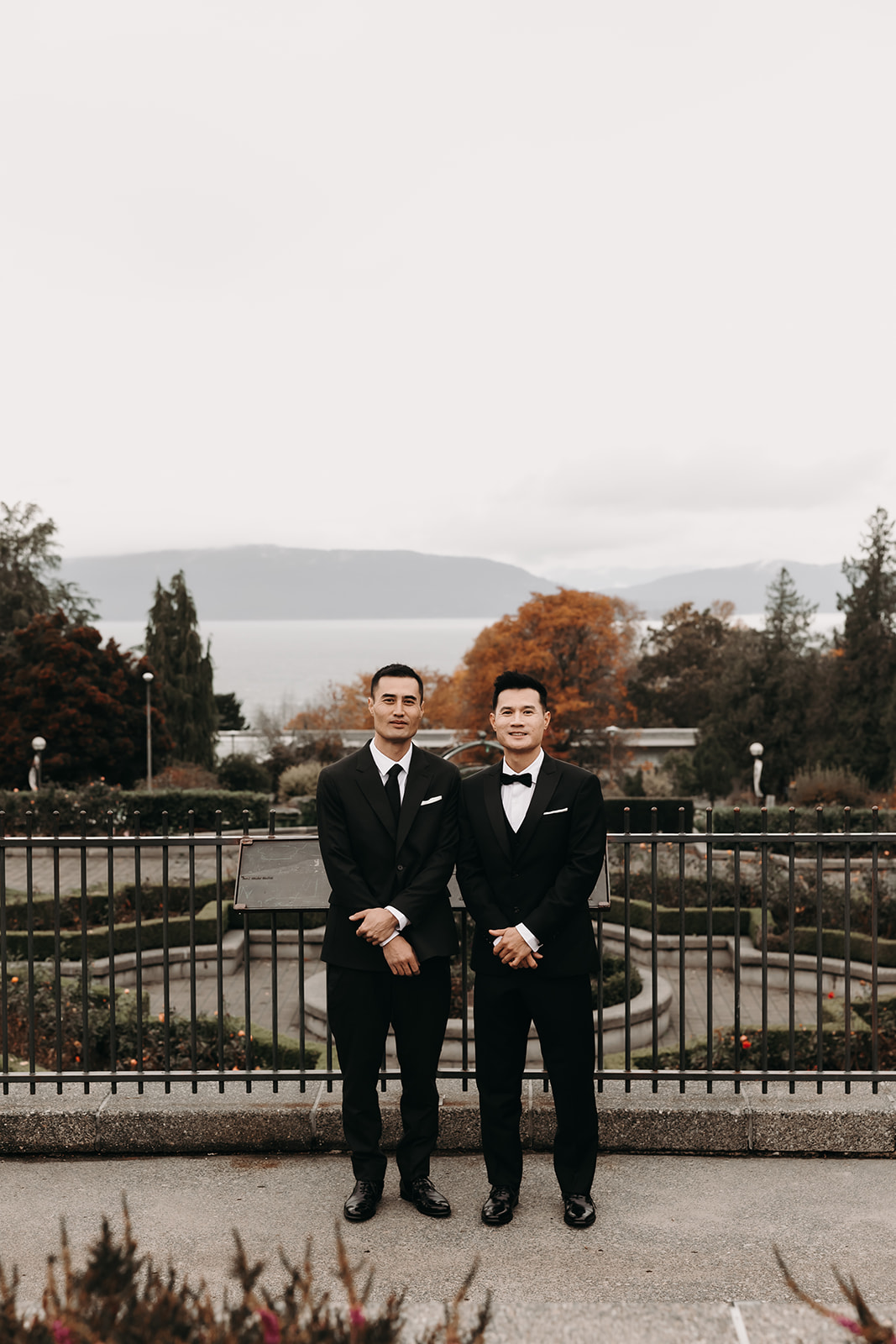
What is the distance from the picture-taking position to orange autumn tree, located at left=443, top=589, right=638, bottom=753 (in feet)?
126

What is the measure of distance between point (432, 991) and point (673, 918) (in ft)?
43.4

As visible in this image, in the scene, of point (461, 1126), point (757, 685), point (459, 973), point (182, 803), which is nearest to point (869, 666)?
point (757, 685)

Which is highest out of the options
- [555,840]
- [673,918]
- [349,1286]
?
[555,840]

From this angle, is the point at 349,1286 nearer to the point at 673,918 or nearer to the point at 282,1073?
the point at 282,1073

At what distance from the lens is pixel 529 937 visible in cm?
372

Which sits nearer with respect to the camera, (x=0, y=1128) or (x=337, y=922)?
(x=337, y=922)

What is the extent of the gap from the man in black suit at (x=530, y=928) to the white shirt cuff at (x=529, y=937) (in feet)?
0.05

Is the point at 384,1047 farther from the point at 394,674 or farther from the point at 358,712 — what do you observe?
the point at 358,712

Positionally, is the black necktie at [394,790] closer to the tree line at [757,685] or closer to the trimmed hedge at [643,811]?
the trimmed hedge at [643,811]

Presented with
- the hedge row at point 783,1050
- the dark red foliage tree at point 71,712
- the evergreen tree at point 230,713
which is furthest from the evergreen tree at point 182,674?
the hedge row at point 783,1050

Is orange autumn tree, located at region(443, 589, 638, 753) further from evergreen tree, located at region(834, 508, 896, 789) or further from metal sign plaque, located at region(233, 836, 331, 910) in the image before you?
metal sign plaque, located at region(233, 836, 331, 910)

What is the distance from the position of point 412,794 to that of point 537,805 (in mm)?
497

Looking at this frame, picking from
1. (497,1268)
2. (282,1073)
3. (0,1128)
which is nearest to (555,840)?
(497,1268)

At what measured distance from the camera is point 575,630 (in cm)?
3891
